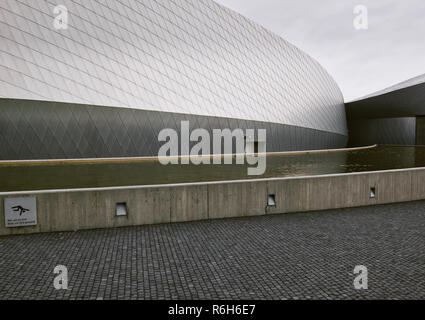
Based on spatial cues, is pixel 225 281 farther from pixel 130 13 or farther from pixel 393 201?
pixel 130 13

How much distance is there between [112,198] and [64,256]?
78.7 inches

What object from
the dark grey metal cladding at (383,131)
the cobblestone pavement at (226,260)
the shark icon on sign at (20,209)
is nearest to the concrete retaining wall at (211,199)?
the shark icon on sign at (20,209)

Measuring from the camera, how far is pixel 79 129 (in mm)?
20109

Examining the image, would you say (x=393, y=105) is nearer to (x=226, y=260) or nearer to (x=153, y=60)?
(x=153, y=60)

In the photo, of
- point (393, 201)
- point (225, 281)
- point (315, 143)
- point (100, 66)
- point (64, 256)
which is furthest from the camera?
point (315, 143)

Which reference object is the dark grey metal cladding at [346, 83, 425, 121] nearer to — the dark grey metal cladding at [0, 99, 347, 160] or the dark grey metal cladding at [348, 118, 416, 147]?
the dark grey metal cladding at [348, 118, 416, 147]

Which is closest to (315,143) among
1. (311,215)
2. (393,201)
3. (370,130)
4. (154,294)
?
(370,130)

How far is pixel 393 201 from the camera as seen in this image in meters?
9.52

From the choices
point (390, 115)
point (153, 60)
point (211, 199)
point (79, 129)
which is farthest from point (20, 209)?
point (390, 115)

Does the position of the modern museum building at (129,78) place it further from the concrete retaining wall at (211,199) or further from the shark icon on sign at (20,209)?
the concrete retaining wall at (211,199)

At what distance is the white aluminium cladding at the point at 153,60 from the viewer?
19.2 m

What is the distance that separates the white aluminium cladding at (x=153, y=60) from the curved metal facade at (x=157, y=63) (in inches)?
2.7

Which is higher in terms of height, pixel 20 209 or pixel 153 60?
pixel 153 60

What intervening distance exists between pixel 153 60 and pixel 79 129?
7.80 metres
